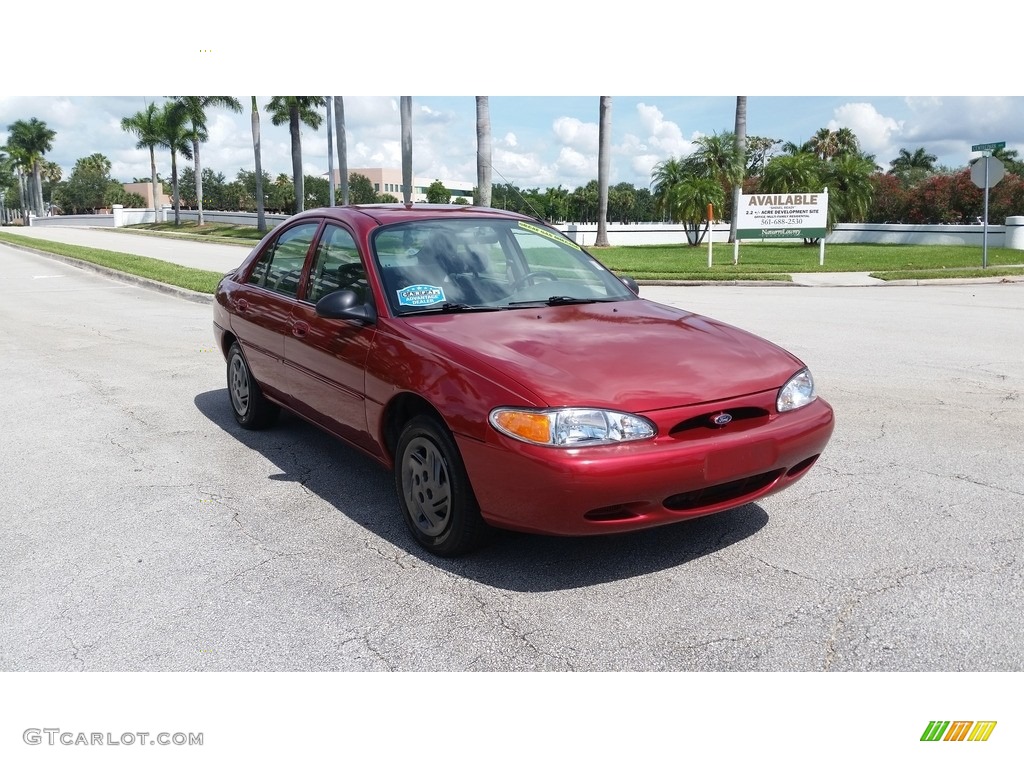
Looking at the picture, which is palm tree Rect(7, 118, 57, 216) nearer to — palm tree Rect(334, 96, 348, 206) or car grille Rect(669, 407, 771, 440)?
palm tree Rect(334, 96, 348, 206)

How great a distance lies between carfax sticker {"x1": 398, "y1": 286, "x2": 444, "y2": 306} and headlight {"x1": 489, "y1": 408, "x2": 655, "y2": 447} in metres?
1.17

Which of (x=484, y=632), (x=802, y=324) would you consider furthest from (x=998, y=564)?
(x=802, y=324)

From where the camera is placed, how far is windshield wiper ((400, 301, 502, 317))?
4320 mm

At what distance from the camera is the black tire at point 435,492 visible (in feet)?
12.1

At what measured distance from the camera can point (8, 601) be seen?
11.7ft

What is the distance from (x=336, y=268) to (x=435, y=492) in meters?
1.65

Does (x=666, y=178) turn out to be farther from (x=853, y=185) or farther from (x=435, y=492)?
(x=435, y=492)

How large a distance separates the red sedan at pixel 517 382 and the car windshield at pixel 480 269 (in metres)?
0.01

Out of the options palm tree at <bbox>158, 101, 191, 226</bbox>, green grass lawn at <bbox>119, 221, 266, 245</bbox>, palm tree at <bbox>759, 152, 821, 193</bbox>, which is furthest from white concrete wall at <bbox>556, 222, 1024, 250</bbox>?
palm tree at <bbox>158, 101, 191, 226</bbox>

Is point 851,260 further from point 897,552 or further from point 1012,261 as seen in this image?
point 897,552

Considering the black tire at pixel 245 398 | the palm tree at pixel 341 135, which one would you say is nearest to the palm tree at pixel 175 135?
the palm tree at pixel 341 135

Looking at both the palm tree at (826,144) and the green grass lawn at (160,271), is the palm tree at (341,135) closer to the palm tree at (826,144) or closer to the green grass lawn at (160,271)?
the green grass lawn at (160,271)

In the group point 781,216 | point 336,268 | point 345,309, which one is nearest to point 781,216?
point 781,216

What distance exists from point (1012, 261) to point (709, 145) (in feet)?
56.0
